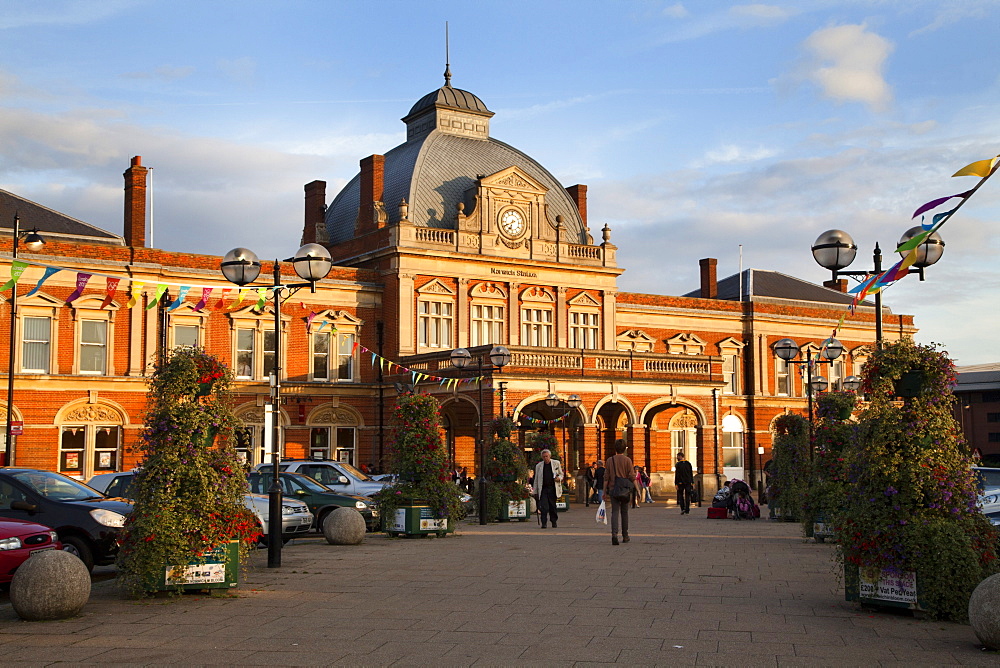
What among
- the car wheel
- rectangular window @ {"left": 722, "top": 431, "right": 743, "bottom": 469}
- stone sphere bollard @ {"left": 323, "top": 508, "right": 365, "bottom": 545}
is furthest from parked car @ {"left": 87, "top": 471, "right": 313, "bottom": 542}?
rectangular window @ {"left": 722, "top": 431, "right": 743, "bottom": 469}

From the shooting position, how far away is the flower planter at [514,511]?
29.5 metres

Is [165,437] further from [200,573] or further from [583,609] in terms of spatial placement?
[583,609]

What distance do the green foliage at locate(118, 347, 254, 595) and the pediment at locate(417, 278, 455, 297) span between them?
32276mm

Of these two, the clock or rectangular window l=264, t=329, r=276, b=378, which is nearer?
rectangular window l=264, t=329, r=276, b=378

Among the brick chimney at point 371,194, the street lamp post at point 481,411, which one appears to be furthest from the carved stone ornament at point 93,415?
the street lamp post at point 481,411

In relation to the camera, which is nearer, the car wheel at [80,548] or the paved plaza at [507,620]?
the paved plaza at [507,620]

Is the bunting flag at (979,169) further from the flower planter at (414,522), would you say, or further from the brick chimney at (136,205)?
the brick chimney at (136,205)

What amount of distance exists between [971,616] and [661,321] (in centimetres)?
4570

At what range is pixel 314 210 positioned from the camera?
53.3 meters

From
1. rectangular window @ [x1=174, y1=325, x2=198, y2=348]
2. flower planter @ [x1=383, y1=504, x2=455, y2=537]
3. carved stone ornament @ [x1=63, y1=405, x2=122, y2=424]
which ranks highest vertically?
rectangular window @ [x1=174, y1=325, x2=198, y2=348]

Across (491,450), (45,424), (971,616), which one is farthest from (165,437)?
(45,424)

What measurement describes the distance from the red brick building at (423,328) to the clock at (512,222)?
6 cm

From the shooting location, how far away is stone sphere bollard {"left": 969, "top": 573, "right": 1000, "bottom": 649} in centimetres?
963

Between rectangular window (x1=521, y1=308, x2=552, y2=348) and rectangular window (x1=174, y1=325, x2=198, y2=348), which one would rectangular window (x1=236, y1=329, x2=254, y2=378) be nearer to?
rectangular window (x1=174, y1=325, x2=198, y2=348)
